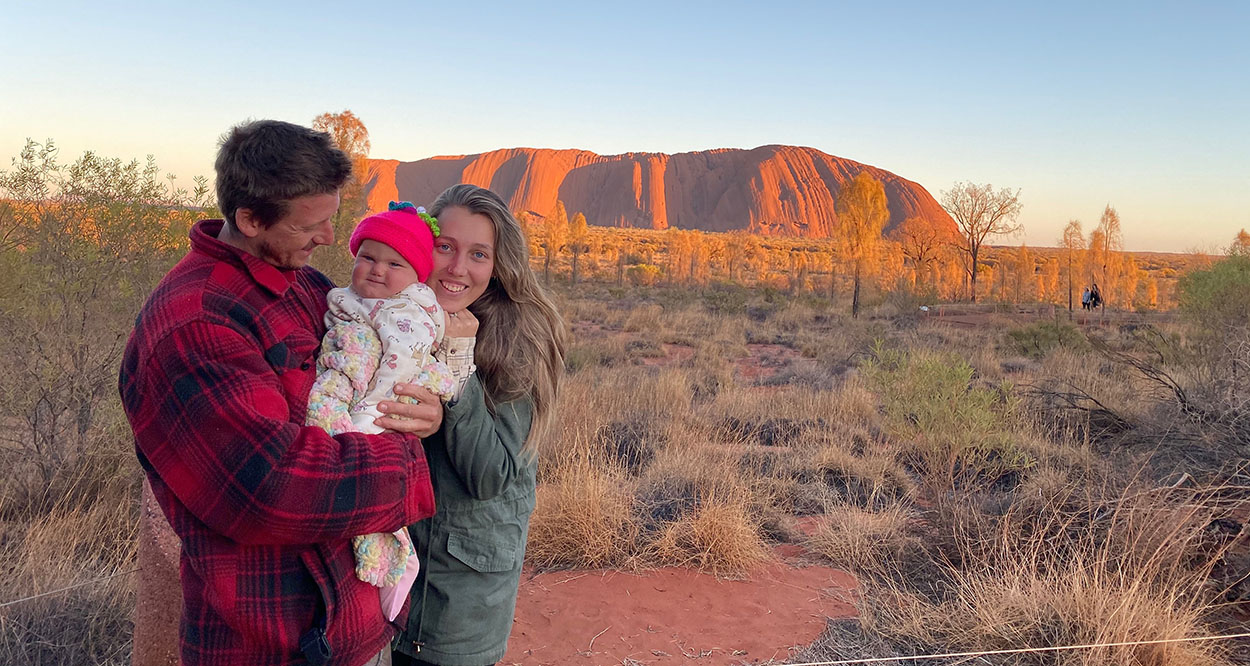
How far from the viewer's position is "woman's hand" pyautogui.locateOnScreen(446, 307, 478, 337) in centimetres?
179

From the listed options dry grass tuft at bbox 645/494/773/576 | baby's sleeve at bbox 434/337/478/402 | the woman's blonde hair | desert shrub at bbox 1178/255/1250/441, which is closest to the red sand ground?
dry grass tuft at bbox 645/494/773/576

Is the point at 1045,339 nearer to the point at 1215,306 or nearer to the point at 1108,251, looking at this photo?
the point at 1215,306

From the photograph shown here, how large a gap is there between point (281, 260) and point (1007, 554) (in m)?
4.12

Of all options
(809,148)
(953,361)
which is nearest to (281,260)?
(953,361)

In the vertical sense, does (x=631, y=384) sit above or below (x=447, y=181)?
below

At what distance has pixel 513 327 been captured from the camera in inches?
76.0

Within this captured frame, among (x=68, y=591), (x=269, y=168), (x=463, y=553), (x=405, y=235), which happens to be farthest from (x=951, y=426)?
(x=269, y=168)

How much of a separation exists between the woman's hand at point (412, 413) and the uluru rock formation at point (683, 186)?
110198 mm

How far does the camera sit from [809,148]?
129 meters

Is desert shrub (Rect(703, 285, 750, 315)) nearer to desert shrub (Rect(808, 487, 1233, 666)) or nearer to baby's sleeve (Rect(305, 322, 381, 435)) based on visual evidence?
desert shrub (Rect(808, 487, 1233, 666))

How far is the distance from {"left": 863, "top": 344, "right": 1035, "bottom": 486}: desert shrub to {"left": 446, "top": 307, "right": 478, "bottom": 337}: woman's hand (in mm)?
4561

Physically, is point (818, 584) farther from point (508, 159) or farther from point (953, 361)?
point (508, 159)

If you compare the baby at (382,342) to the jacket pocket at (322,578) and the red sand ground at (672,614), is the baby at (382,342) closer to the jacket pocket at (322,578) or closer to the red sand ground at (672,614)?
the jacket pocket at (322,578)

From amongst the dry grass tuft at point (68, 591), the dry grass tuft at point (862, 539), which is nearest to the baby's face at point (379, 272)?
the dry grass tuft at point (68, 591)
